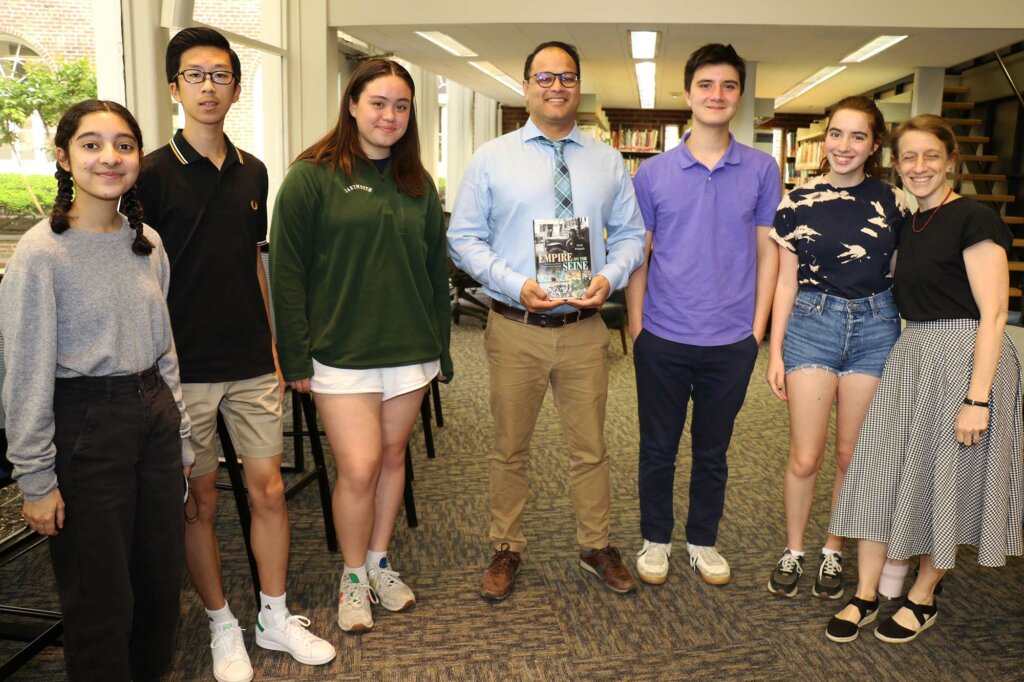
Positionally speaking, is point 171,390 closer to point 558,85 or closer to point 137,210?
point 137,210

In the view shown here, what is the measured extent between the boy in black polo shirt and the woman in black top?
163 cm

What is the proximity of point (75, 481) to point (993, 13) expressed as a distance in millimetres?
7266

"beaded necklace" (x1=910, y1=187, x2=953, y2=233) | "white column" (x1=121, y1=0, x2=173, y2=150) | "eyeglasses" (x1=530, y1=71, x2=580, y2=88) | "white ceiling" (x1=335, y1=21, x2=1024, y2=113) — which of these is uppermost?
"white ceiling" (x1=335, y1=21, x2=1024, y2=113)

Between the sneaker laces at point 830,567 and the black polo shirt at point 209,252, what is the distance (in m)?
1.82

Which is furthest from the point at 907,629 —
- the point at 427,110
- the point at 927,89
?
the point at 427,110

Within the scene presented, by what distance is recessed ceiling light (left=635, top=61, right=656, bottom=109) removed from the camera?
9.32 meters

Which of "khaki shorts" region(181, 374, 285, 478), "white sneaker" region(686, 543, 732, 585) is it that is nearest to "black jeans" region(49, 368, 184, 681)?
"khaki shorts" region(181, 374, 285, 478)

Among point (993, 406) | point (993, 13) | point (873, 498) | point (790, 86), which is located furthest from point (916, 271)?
point (790, 86)

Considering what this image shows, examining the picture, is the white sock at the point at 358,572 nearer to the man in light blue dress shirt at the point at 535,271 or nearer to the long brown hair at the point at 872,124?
the man in light blue dress shirt at the point at 535,271

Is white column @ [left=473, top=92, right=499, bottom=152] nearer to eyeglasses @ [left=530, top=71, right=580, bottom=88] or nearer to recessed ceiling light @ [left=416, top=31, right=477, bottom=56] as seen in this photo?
recessed ceiling light @ [left=416, top=31, right=477, bottom=56]

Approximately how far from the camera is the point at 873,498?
235 centimetres

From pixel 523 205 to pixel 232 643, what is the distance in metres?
1.40

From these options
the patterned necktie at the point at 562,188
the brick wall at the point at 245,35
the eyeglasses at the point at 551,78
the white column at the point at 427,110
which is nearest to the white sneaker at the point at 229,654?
the patterned necktie at the point at 562,188

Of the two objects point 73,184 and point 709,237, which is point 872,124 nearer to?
point 709,237
